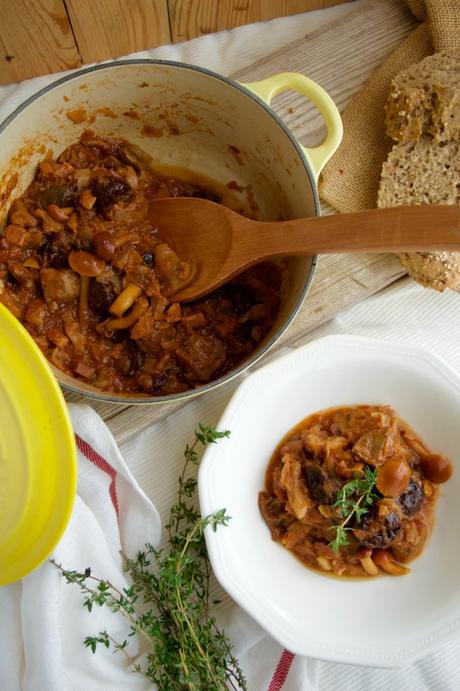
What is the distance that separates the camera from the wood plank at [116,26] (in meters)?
2.69

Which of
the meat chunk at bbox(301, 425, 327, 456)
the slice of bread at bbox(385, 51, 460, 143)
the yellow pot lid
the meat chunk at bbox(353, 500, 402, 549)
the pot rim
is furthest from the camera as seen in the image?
the slice of bread at bbox(385, 51, 460, 143)

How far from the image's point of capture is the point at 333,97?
2.79 meters

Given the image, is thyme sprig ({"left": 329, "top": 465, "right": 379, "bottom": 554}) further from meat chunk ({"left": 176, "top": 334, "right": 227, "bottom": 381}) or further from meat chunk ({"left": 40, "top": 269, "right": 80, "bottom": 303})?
meat chunk ({"left": 40, "top": 269, "right": 80, "bottom": 303})

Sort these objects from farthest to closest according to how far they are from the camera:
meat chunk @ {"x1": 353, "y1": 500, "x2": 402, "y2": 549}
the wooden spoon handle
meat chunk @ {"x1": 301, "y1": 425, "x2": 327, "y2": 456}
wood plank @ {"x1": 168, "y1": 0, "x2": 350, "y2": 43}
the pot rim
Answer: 1. wood plank @ {"x1": 168, "y1": 0, "x2": 350, "y2": 43}
2. meat chunk @ {"x1": 301, "y1": 425, "x2": 327, "y2": 456}
3. meat chunk @ {"x1": 353, "y1": 500, "x2": 402, "y2": 549}
4. the pot rim
5. the wooden spoon handle

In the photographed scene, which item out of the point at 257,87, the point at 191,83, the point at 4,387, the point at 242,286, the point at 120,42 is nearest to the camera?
the point at 4,387

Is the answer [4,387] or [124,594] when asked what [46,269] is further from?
[124,594]

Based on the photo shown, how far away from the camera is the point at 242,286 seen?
8.55 ft

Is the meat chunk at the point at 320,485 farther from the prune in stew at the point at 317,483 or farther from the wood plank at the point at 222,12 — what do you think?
the wood plank at the point at 222,12

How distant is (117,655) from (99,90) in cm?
203

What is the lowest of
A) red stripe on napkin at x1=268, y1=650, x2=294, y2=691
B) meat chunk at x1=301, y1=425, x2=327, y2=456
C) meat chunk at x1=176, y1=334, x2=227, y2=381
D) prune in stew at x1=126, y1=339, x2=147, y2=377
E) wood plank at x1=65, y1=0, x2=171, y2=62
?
red stripe on napkin at x1=268, y1=650, x2=294, y2=691

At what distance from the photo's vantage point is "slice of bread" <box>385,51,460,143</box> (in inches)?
99.7

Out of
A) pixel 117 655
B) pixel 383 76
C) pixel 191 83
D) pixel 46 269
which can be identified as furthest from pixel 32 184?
pixel 117 655

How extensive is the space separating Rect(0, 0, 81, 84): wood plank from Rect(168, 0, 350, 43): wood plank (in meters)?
A: 0.45

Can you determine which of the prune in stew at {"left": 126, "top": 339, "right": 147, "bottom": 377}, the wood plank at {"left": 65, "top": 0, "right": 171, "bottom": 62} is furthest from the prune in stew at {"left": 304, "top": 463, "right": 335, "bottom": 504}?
the wood plank at {"left": 65, "top": 0, "right": 171, "bottom": 62}
